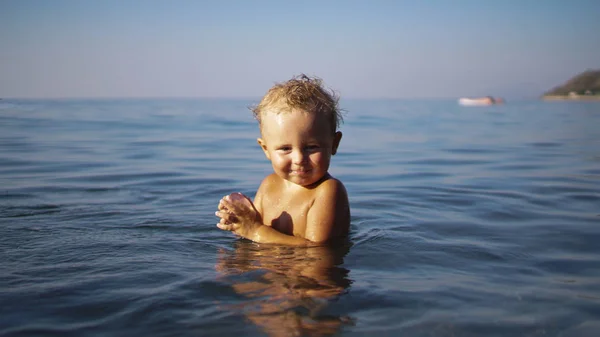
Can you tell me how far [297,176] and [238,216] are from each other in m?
0.45

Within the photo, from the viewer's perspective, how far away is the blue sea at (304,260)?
2.37m

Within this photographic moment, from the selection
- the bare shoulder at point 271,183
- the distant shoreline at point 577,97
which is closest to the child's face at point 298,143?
the bare shoulder at point 271,183

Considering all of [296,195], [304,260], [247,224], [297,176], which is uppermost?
[297,176]

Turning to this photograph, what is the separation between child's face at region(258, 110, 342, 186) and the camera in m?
3.48

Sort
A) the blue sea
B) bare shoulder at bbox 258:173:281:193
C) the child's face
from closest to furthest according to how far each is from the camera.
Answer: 1. the blue sea
2. the child's face
3. bare shoulder at bbox 258:173:281:193

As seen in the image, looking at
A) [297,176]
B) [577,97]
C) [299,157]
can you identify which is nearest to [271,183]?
[297,176]

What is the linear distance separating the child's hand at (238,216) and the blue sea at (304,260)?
0.35ft

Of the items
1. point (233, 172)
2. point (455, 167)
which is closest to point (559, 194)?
point (455, 167)

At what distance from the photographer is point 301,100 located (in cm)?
351

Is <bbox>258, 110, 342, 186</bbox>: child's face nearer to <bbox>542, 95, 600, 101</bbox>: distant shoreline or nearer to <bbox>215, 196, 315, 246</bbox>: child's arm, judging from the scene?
<bbox>215, 196, 315, 246</bbox>: child's arm

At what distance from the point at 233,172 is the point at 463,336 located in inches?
224

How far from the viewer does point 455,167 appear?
8102 millimetres

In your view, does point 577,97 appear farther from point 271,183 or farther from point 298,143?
point 298,143

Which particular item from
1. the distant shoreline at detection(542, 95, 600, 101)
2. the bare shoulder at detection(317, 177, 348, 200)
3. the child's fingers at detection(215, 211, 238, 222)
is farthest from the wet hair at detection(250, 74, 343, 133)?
the distant shoreline at detection(542, 95, 600, 101)
